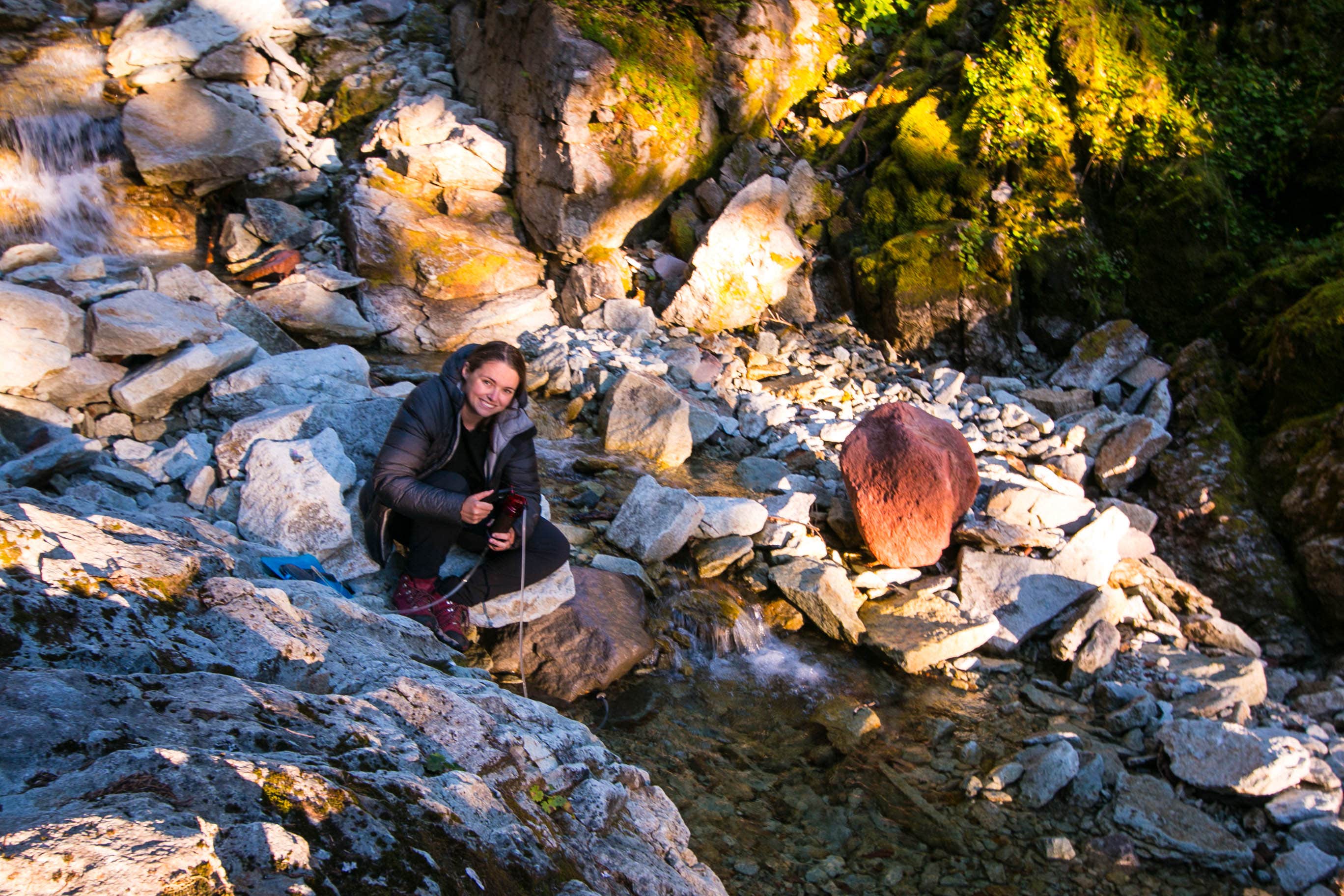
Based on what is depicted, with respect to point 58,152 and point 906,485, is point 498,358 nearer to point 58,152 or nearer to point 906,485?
point 906,485

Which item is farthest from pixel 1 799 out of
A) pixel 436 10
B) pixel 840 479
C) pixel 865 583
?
pixel 436 10

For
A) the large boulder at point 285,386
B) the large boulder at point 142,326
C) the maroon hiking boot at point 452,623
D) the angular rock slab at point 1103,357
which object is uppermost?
the angular rock slab at point 1103,357

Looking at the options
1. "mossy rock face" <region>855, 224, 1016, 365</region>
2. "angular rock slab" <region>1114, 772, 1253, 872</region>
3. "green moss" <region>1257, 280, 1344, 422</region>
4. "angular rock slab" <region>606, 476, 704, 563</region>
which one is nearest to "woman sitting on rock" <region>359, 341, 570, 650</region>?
"angular rock slab" <region>606, 476, 704, 563</region>

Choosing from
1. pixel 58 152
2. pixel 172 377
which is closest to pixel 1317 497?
pixel 172 377

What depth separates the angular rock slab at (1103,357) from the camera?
903cm

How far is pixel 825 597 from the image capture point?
18.5 ft

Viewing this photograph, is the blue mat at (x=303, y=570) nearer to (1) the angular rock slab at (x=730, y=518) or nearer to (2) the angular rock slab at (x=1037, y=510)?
(1) the angular rock slab at (x=730, y=518)

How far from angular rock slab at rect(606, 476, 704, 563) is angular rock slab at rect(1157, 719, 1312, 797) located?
3.18 meters

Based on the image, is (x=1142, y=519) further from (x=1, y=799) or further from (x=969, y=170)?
(x=1, y=799)

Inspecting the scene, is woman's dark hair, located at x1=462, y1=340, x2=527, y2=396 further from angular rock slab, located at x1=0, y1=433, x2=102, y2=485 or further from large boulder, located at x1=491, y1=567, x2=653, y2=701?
angular rock slab, located at x1=0, y1=433, x2=102, y2=485

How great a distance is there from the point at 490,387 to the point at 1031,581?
430 centimetres

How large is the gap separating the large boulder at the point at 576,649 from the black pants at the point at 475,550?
1.01 feet

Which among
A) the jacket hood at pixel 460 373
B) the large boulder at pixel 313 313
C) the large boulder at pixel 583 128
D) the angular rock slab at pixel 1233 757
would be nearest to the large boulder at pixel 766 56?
the large boulder at pixel 583 128

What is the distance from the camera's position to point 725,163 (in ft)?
38.5
